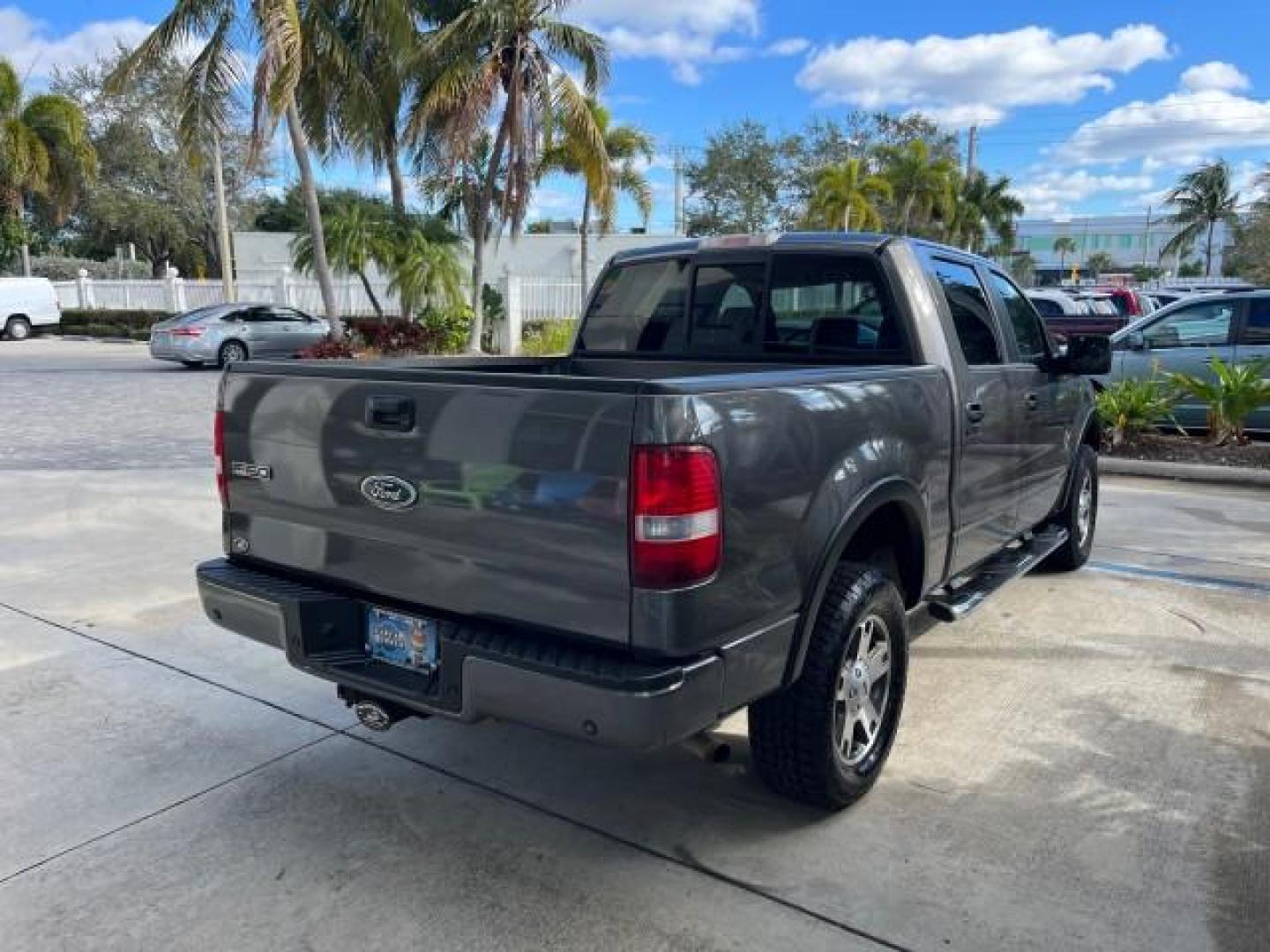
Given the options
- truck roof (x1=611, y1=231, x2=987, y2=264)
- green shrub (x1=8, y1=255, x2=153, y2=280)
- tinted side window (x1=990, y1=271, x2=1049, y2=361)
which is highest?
green shrub (x1=8, y1=255, x2=153, y2=280)

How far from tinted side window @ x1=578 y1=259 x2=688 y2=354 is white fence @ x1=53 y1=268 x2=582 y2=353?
17.4 metres

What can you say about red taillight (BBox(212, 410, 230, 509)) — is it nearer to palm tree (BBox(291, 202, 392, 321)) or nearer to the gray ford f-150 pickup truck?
the gray ford f-150 pickup truck

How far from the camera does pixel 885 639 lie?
3.50 metres

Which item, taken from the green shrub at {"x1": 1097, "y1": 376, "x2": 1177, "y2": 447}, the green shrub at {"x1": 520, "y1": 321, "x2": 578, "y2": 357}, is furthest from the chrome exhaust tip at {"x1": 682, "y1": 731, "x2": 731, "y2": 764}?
the green shrub at {"x1": 520, "y1": 321, "x2": 578, "y2": 357}

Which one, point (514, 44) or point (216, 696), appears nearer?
point (216, 696)

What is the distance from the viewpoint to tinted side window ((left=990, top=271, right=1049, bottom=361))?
5.01 m

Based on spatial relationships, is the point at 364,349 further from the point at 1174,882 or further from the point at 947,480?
the point at 1174,882

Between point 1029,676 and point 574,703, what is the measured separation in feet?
9.21

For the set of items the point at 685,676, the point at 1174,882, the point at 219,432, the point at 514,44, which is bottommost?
the point at 1174,882

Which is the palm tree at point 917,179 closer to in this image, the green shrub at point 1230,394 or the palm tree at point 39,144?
the palm tree at point 39,144

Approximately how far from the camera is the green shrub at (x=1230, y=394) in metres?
9.81

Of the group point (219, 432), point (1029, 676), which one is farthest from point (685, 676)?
point (1029, 676)

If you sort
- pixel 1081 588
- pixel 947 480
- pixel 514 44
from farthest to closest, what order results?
pixel 514 44, pixel 1081 588, pixel 947 480

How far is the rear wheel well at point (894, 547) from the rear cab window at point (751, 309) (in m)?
0.72
